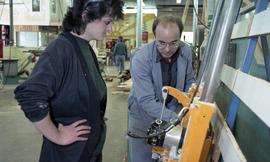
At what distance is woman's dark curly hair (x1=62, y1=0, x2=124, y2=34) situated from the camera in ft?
5.03

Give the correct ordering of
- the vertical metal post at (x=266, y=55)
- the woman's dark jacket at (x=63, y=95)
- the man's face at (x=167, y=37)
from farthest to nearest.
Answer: the man's face at (x=167, y=37)
the woman's dark jacket at (x=63, y=95)
the vertical metal post at (x=266, y=55)

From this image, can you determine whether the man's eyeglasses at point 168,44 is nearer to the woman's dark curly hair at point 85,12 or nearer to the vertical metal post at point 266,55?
the woman's dark curly hair at point 85,12

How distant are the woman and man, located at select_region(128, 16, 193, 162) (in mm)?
283

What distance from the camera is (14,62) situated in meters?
10.2

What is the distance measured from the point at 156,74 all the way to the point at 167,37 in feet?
0.86

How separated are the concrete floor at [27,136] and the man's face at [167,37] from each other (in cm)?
250

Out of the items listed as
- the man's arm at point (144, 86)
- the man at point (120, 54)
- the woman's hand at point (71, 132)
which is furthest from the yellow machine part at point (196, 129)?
the man at point (120, 54)

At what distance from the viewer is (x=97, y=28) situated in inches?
61.5

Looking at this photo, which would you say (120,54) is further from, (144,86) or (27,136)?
(144,86)

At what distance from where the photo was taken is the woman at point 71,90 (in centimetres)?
140

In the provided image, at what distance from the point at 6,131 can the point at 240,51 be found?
4256mm

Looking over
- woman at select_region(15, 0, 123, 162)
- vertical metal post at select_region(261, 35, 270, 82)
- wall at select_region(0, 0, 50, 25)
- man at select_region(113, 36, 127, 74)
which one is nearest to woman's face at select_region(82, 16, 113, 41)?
woman at select_region(15, 0, 123, 162)

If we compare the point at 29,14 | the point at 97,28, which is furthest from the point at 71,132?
the point at 29,14

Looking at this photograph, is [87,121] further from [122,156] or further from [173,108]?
[122,156]
